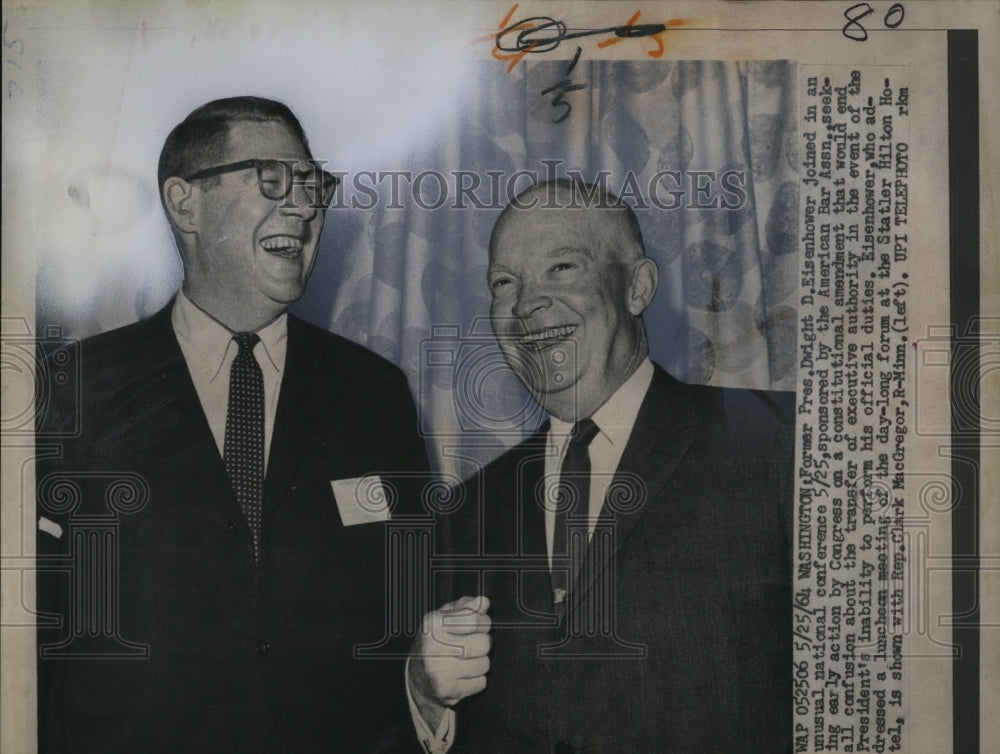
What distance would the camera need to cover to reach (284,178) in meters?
1.62

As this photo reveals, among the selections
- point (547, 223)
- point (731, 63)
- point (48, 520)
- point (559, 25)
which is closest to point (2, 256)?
point (48, 520)

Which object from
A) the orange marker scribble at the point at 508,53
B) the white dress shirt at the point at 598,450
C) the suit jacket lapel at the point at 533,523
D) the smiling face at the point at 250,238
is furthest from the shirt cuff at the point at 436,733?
the orange marker scribble at the point at 508,53

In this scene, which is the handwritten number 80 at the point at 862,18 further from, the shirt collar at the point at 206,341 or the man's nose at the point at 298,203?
the shirt collar at the point at 206,341

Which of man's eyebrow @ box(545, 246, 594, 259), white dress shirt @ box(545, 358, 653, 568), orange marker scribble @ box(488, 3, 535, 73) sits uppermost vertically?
orange marker scribble @ box(488, 3, 535, 73)

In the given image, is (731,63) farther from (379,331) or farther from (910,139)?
(379,331)

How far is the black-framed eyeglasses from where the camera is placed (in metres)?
1.62

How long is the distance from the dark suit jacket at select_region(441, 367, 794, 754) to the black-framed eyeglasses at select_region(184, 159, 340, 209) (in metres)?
0.63

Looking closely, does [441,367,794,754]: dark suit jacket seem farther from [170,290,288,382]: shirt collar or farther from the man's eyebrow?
[170,290,288,382]: shirt collar

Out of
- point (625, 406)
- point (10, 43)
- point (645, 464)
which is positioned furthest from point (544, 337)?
point (10, 43)

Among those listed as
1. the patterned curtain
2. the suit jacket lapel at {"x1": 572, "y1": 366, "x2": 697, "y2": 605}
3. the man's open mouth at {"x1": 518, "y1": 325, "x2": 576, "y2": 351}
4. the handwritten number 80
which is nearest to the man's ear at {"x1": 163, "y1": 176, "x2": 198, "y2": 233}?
the patterned curtain

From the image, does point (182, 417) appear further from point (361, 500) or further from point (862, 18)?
point (862, 18)

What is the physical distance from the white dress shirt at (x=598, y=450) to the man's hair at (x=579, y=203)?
235mm

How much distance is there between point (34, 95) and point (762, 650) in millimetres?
1815

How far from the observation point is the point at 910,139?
1.66 meters
